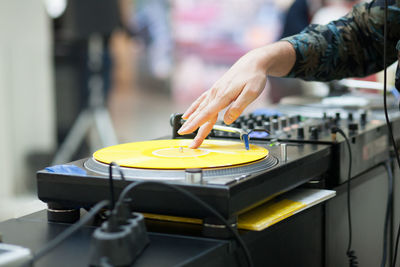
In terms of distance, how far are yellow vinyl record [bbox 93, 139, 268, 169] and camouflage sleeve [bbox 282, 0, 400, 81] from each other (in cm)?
32

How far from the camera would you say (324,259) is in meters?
1.30

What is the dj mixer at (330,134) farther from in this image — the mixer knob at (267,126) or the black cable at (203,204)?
the black cable at (203,204)

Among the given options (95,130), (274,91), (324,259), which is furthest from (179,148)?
(95,130)

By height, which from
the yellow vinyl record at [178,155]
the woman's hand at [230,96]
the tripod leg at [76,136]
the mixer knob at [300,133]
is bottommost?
the tripod leg at [76,136]

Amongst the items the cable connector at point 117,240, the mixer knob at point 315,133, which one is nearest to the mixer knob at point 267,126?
the mixer knob at point 315,133

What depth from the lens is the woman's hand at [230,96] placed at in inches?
43.0

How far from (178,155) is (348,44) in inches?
24.1

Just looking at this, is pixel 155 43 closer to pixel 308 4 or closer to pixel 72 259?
pixel 308 4

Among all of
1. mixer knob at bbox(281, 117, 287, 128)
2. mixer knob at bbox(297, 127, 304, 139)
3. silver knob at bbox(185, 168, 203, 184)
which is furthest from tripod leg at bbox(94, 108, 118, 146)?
silver knob at bbox(185, 168, 203, 184)

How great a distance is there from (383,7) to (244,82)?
0.49 metres

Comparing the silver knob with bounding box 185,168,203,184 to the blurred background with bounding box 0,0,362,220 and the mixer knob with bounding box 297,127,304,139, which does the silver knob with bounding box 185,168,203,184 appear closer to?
the blurred background with bounding box 0,0,362,220

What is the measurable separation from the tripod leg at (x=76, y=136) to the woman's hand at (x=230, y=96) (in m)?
3.08

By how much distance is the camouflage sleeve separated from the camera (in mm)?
1371

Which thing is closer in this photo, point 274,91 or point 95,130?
point 274,91
